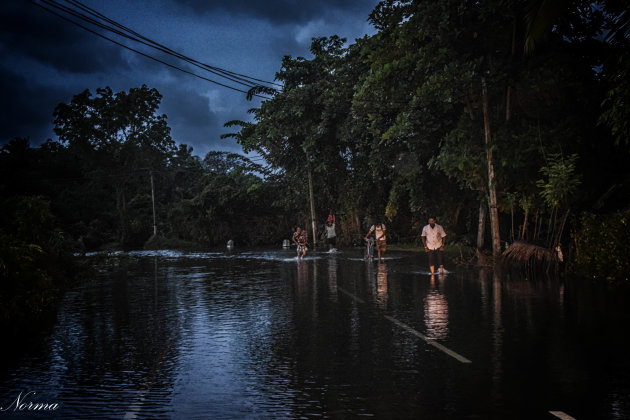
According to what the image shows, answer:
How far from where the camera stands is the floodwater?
5.48 metres

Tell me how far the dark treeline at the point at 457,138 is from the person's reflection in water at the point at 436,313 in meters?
4.77

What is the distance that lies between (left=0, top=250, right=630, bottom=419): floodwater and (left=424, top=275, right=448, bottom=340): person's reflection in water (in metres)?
0.04

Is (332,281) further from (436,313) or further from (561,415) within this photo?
(561,415)

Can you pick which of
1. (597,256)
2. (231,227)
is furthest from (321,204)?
(597,256)

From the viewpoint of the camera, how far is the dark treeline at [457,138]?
662 inches

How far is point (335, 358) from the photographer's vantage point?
7395mm

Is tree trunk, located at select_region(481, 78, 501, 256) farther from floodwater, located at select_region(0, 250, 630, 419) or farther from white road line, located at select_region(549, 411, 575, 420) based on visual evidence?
white road line, located at select_region(549, 411, 575, 420)

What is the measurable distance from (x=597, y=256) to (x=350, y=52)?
950 inches

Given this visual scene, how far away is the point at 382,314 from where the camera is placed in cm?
1090

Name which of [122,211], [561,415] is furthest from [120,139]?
[561,415]

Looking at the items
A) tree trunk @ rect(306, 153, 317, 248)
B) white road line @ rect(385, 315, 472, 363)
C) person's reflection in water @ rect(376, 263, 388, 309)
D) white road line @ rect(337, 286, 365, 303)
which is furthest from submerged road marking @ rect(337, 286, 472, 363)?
tree trunk @ rect(306, 153, 317, 248)

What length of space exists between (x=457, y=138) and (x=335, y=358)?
1796cm

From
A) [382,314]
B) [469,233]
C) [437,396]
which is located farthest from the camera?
[469,233]

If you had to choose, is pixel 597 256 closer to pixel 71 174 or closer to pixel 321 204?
pixel 321 204
